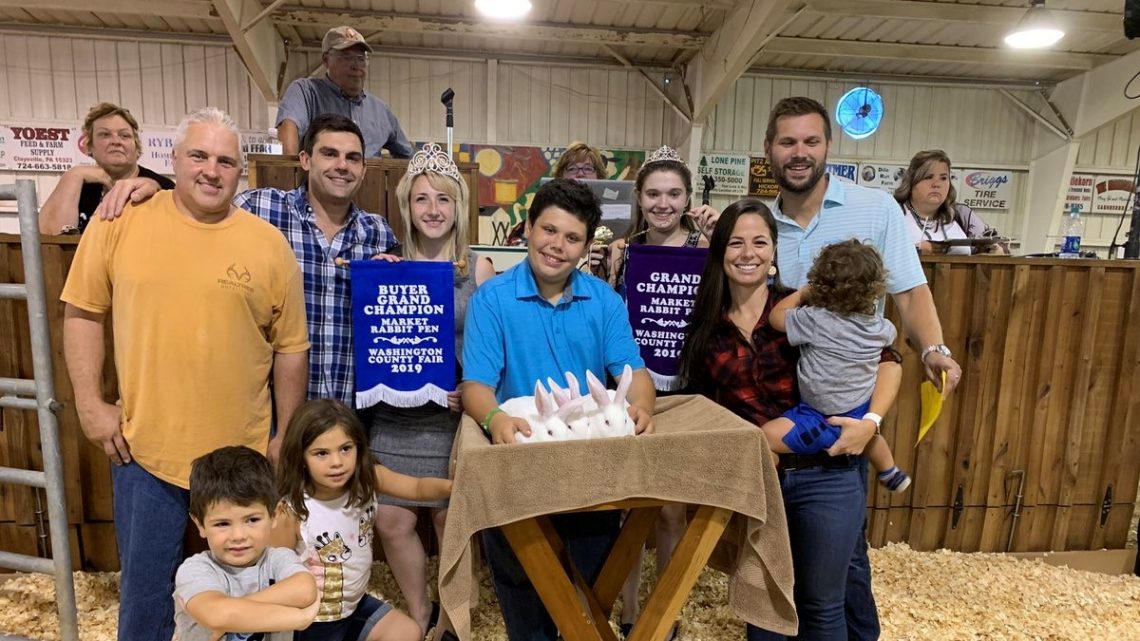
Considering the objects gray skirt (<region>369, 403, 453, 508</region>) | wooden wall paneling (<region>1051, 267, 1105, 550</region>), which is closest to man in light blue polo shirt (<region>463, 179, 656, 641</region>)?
gray skirt (<region>369, 403, 453, 508</region>)

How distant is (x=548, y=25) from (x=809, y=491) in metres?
7.36

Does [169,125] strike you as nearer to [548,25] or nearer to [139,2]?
[139,2]

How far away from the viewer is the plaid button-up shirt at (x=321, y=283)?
2.11m

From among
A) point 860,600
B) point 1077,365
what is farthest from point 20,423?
Result: point 1077,365

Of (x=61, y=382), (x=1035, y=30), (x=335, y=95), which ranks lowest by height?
(x=61, y=382)

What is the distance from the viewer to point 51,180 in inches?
311

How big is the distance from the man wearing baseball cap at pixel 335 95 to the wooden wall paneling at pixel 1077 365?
154 inches

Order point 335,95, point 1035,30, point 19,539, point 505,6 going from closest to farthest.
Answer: point 19,539 → point 335,95 → point 505,6 → point 1035,30

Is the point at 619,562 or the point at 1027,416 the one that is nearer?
the point at 619,562

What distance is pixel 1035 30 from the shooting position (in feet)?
21.8

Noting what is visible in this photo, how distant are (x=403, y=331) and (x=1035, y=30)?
26.5 feet

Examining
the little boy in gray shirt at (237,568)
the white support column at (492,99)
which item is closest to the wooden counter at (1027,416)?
the little boy in gray shirt at (237,568)

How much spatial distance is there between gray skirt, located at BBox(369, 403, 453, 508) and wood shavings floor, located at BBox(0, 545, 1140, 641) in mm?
924

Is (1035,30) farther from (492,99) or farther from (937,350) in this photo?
(937,350)
